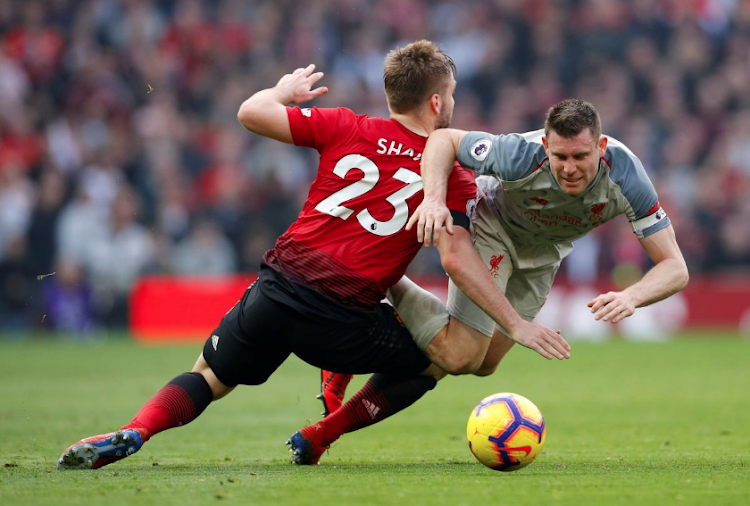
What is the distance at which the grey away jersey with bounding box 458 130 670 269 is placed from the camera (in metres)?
5.63

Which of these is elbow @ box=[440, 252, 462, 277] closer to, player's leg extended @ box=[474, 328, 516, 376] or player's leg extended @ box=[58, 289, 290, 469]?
player's leg extended @ box=[58, 289, 290, 469]

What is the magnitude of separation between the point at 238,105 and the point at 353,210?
12831 mm

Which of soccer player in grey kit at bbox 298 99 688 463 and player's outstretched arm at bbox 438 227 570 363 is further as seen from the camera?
player's outstretched arm at bbox 438 227 570 363

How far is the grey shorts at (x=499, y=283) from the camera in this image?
5.99 meters

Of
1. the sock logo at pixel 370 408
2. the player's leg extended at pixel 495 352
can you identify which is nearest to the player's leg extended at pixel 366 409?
the sock logo at pixel 370 408

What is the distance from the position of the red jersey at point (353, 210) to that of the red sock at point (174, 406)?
780 mm

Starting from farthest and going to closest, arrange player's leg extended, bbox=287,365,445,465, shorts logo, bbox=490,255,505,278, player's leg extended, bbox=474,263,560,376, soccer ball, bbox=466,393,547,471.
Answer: player's leg extended, bbox=474,263,560,376
shorts logo, bbox=490,255,505,278
player's leg extended, bbox=287,365,445,465
soccer ball, bbox=466,393,547,471

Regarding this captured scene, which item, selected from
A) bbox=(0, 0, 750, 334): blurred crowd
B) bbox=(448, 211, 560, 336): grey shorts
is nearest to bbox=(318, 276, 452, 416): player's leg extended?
bbox=(448, 211, 560, 336): grey shorts

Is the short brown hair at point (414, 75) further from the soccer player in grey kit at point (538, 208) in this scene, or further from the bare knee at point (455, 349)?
the bare knee at point (455, 349)

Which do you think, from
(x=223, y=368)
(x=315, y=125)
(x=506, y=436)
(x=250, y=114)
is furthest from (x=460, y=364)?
(x=250, y=114)

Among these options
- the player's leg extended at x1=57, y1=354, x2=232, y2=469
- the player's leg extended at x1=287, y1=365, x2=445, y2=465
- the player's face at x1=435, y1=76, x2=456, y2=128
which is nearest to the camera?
the player's leg extended at x1=57, y1=354, x2=232, y2=469

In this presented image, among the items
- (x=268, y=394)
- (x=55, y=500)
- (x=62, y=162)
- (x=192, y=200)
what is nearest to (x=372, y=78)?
(x=192, y=200)

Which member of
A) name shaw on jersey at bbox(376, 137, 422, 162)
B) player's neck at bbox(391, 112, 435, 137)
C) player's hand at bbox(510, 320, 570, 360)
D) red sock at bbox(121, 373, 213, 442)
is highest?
player's neck at bbox(391, 112, 435, 137)

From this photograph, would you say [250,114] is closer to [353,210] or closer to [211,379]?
[353,210]
